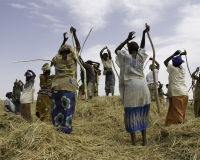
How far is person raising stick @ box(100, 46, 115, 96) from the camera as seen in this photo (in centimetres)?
1097

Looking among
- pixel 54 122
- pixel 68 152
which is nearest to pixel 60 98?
pixel 54 122

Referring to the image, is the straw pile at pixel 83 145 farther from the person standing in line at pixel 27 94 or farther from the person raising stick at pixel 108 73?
the person raising stick at pixel 108 73

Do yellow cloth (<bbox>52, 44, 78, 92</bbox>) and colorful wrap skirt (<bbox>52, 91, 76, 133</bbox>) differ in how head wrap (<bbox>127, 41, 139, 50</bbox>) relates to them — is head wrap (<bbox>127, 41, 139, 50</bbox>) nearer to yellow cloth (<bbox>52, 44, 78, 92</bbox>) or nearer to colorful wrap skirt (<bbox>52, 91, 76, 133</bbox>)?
yellow cloth (<bbox>52, 44, 78, 92</bbox>)

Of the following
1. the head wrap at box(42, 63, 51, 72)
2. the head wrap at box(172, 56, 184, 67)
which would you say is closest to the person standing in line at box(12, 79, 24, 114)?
the head wrap at box(42, 63, 51, 72)

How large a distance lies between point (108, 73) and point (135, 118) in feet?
20.4

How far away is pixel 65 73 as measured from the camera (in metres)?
5.25

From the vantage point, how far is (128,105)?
196 inches

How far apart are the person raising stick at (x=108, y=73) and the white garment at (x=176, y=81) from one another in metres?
4.60

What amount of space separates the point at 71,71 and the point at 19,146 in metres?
1.83

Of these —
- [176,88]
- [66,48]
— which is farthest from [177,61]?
[66,48]

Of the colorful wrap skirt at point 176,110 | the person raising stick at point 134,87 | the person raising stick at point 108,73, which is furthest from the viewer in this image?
the person raising stick at point 108,73

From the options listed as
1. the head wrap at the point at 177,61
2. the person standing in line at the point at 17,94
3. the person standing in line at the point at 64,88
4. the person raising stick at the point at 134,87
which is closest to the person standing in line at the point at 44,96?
the person standing in line at the point at 64,88

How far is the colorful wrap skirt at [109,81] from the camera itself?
1116 cm

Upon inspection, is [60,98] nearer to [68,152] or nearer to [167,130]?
[68,152]
